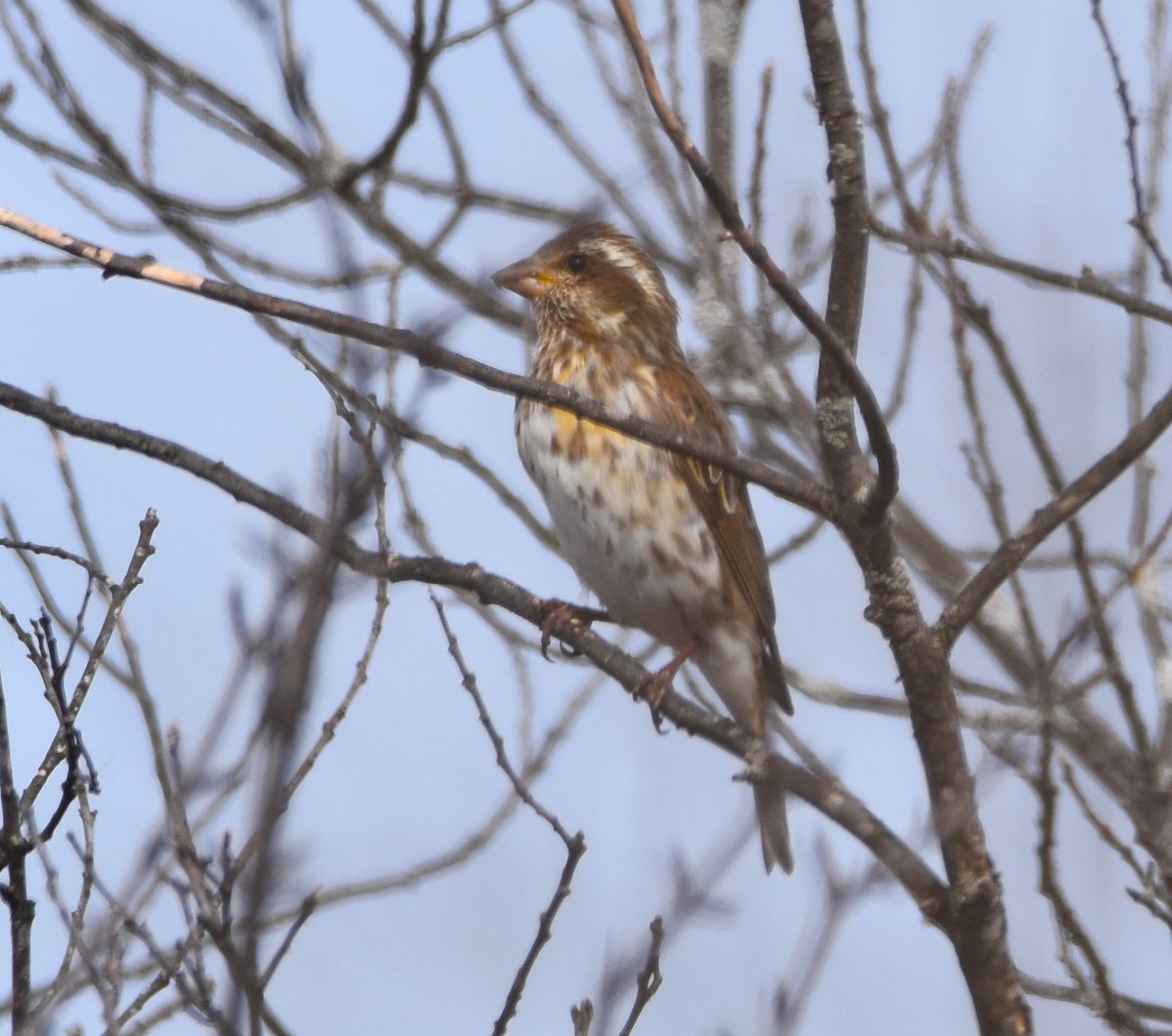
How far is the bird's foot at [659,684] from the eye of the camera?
478cm

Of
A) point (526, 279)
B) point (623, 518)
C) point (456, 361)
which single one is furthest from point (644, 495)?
point (456, 361)

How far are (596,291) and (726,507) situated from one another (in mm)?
1087

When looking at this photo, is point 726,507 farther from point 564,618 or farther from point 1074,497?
point 1074,497

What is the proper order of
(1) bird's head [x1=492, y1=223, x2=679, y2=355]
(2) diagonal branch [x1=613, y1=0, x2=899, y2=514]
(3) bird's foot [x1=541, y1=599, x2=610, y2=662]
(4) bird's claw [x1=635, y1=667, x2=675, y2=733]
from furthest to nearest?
1. (1) bird's head [x1=492, y1=223, x2=679, y2=355]
2. (3) bird's foot [x1=541, y1=599, x2=610, y2=662]
3. (4) bird's claw [x1=635, y1=667, x2=675, y2=733]
4. (2) diagonal branch [x1=613, y1=0, x2=899, y2=514]

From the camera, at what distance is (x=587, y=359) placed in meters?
6.32

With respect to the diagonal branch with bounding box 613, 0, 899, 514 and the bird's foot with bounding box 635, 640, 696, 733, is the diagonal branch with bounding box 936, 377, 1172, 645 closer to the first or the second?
the diagonal branch with bounding box 613, 0, 899, 514

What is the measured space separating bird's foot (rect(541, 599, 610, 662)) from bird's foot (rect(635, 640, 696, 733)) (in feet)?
0.97

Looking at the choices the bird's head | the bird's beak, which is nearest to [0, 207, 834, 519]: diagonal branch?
the bird's head

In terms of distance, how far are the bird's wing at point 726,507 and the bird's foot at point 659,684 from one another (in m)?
0.29

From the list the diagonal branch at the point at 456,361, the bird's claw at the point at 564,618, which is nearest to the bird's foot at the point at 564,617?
the bird's claw at the point at 564,618

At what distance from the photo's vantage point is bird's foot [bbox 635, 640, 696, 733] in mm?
4781

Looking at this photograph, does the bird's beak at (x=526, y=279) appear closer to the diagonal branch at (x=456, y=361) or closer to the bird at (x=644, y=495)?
the bird at (x=644, y=495)

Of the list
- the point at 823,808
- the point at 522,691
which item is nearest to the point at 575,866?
the point at 823,808

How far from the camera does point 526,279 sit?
6.65 meters
